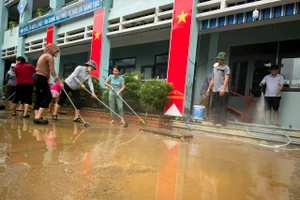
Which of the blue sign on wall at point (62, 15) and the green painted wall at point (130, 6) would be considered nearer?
the green painted wall at point (130, 6)

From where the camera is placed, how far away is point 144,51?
462 inches

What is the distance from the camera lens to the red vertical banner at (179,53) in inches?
266

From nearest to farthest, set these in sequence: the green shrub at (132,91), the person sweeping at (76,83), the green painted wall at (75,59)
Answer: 1. the person sweeping at (76,83)
2. the green shrub at (132,91)
3. the green painted wall at (75,59)

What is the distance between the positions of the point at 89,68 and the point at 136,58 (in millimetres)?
5983

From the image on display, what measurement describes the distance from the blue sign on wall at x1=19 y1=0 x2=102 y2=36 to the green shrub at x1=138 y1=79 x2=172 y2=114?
16.6 ft

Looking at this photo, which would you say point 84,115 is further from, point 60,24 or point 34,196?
point 34,196

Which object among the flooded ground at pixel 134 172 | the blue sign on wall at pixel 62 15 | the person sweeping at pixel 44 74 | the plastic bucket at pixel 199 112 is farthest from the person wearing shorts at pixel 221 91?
the blue sign on wall at pixel 62 15

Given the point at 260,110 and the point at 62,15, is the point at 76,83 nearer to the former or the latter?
the point at 260,110

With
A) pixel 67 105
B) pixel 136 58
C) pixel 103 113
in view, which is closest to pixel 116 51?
pixel 136 58

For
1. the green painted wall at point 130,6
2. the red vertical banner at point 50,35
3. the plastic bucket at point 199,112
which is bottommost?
the plastic bucket at point 199,112

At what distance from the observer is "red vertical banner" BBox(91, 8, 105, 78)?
32.0 feet

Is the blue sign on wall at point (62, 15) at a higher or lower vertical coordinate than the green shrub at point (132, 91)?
higher

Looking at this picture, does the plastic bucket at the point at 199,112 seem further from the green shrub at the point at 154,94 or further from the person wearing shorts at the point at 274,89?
the person wearing shorts at the point at 274,89

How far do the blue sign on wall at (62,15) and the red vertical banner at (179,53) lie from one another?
166 inches
